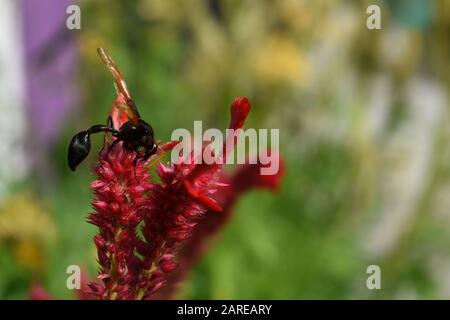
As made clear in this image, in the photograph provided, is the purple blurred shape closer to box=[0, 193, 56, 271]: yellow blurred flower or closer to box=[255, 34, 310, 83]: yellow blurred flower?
box=[255, 34, 310, 83]: yellow blurred flower

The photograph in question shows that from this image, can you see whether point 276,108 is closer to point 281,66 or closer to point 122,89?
point 281,66

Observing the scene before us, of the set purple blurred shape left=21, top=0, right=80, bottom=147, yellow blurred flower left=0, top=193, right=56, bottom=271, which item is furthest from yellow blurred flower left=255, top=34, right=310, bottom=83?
yellow blurred flower left=0, top=193, right=56, bottom=271

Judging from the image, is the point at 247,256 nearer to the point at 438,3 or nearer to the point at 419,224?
the point at 419,224

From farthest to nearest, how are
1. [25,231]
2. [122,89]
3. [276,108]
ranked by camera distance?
1. [276,108]
2. [25,231]
3. [122,89]

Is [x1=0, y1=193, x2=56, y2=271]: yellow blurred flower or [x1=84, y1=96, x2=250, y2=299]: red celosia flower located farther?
[x1=0, y1=193, x2=56, y2=271]: yellow blurred flower

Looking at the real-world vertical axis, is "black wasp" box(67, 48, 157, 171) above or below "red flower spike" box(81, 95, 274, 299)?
above

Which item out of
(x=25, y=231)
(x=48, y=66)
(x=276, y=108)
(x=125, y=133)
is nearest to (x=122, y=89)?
(x=125, y=133)
